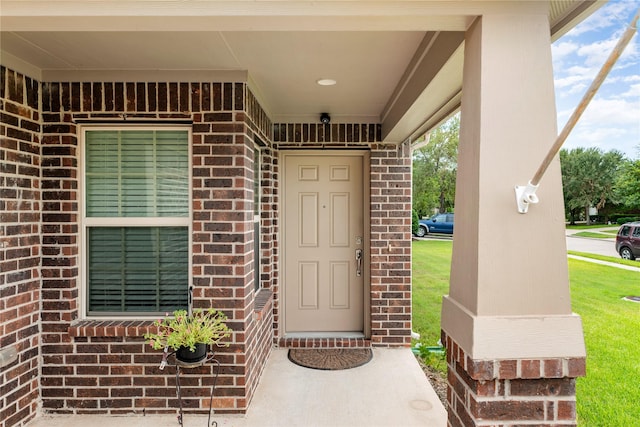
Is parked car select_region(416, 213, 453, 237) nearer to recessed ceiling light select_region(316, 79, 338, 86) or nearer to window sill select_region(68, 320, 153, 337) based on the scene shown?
recessed ceiling light select_region(316, 79, 338, 86)

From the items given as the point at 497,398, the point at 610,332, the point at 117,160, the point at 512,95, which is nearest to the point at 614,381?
the point at 610,332

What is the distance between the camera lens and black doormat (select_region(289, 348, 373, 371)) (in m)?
3.82

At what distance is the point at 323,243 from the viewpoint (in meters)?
4.47

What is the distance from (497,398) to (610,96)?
3372 mm

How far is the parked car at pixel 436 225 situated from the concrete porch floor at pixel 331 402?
13.2m

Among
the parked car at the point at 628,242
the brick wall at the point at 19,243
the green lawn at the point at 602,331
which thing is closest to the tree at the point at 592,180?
the green lawn at the point at 602,331

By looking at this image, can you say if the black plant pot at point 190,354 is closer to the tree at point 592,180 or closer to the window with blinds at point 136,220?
the window with blinds at point 136,220

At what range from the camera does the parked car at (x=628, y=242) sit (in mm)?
7973

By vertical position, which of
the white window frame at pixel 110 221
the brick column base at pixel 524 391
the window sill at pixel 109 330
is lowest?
the window sill at pixel 109 330

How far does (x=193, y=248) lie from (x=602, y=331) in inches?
213

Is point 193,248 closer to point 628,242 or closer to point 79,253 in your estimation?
point 79,253

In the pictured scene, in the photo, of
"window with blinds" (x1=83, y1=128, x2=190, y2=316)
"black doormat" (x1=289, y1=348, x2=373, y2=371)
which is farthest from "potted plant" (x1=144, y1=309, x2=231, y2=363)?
"black doormat" (x1=289, y1=348, x2=373, y2=371)

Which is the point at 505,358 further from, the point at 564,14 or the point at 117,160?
the point at 117,160

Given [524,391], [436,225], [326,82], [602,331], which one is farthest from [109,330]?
[436,225]
